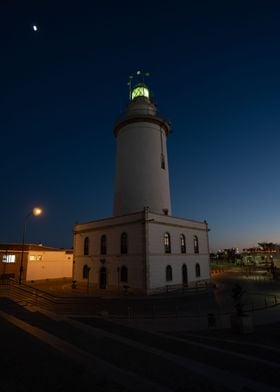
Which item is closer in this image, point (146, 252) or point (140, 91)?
point (146, 252)

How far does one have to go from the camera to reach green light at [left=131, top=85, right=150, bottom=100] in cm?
4053

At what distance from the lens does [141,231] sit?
27828 millimetres

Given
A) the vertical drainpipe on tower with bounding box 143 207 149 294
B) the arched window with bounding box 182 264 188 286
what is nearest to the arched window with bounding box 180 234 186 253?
the arched window with bounding box 182 264 188 286

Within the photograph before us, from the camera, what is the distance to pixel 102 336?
34.1ft

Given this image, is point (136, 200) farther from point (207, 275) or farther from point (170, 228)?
point (207, 275)

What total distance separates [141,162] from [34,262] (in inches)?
885

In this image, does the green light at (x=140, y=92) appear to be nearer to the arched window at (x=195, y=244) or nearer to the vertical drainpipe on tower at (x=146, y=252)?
the vertical drainpipe on tower at (x=146, y=252)

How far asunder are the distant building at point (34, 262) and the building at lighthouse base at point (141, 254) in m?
7.40

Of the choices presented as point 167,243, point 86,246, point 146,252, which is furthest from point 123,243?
point 86,246

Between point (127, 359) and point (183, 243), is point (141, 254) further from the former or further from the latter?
point (127, 359)

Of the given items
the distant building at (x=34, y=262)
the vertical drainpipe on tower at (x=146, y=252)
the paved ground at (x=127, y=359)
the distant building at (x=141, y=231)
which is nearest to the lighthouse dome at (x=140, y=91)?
the distant building at (x=141, y=231)

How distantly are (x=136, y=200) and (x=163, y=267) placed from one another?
9.80 meters

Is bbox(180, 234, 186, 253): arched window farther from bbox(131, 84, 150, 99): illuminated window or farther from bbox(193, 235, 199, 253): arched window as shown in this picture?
bbox(131, 84, 150, 99): illuminated window

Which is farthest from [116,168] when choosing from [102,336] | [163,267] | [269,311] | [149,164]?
[102,336]
